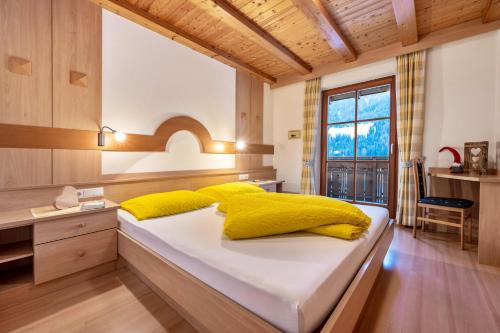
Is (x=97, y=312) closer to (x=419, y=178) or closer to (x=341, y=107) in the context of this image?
(x=419, y=178)

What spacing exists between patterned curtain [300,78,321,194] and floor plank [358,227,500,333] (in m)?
1.83

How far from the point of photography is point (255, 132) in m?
4.04

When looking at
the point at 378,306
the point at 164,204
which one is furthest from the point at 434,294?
the point at 164,204

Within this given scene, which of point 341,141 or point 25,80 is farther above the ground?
point 25,80

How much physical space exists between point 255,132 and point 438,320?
332 cm

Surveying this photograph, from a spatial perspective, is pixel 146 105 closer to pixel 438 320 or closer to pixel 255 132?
pixel 255 132

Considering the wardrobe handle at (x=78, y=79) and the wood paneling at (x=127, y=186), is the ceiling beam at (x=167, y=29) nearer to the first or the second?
the wardrobe handle at (x=78, y=79)

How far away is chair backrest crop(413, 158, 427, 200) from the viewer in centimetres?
262

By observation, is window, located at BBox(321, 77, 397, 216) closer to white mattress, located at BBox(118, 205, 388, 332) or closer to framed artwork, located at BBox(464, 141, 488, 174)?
framed artwork, located at BBox(464, 141, 488, 174)

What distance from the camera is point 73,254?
5.49 feet

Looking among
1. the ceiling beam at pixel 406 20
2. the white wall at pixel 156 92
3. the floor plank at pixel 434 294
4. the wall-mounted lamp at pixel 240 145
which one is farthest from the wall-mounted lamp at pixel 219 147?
the ceiling beam at pixel 406 20

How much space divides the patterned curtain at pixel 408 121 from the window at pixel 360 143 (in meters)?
0.27

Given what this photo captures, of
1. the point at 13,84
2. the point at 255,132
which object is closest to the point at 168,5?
the point at 13,84

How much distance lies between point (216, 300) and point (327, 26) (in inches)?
117
